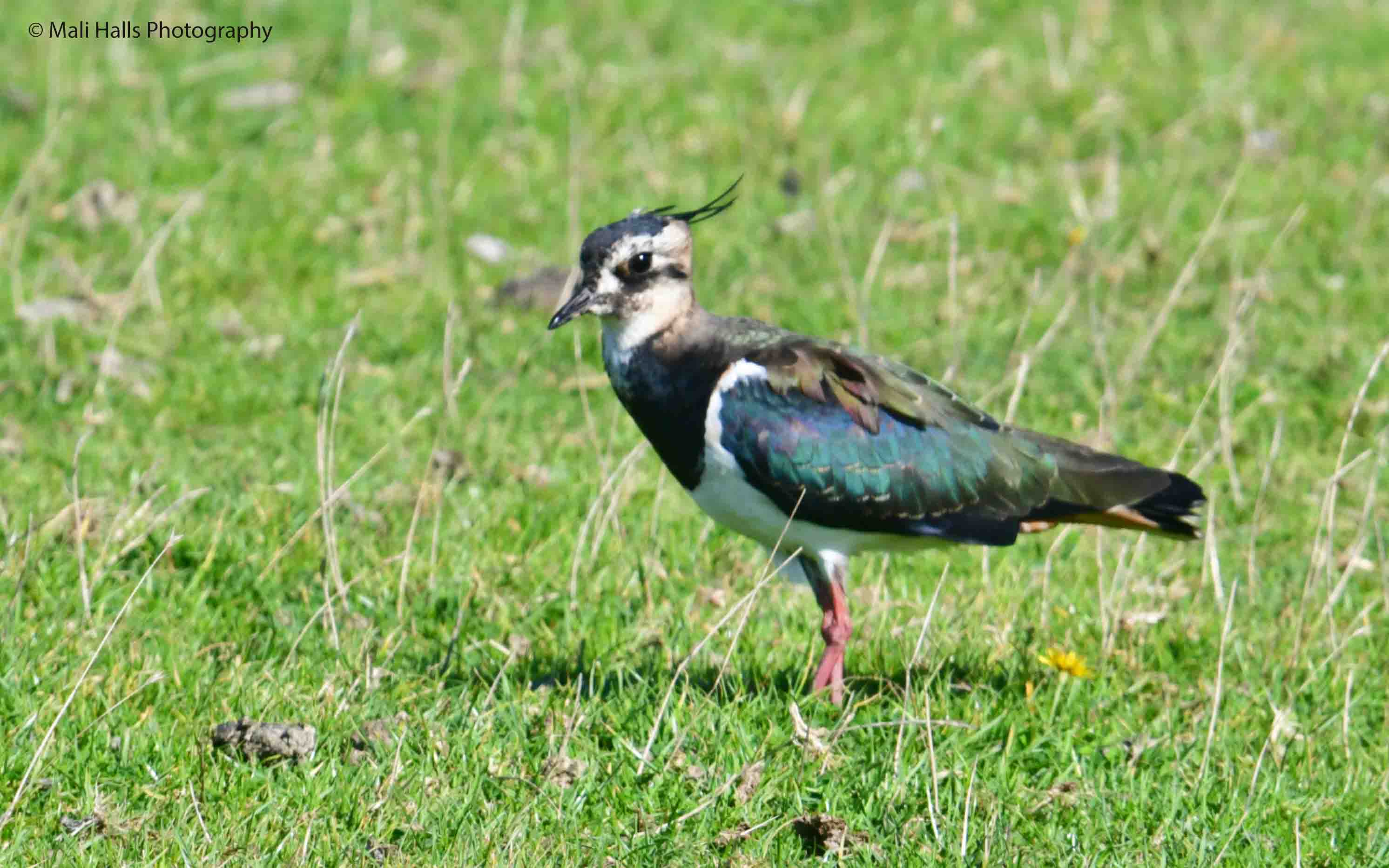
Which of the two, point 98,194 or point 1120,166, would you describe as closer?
point 98,194

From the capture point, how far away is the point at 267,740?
5516mm

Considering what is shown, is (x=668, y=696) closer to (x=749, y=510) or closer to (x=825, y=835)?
(x=825, y=835)

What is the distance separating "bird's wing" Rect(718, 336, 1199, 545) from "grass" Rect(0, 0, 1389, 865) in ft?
1.61

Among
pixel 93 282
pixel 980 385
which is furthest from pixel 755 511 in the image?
pixel 93 282

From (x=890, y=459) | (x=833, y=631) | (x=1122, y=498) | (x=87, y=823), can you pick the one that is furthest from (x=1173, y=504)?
(x=87, y=823)

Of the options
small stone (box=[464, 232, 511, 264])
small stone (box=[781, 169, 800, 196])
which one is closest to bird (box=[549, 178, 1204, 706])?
small stone (box=[464, 232, 511, 264])

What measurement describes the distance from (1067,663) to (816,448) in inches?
45.2

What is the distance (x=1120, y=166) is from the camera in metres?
11.5

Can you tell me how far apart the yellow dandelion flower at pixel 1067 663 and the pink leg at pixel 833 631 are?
686mm

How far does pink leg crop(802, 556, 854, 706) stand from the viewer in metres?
6.17

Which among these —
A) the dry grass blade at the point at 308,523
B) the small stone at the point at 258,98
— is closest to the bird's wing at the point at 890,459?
the dry grass blade at the point at 308,523

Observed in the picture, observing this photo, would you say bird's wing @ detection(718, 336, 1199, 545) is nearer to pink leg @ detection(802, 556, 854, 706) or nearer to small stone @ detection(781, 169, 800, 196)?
pink leg @ detection(802, 556, 854, 706)

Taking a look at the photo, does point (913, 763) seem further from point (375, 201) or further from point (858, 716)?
point (375, 201)

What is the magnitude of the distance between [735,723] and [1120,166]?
6625mm
